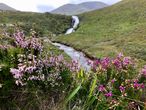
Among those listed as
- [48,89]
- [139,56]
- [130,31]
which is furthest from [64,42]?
[48,89]

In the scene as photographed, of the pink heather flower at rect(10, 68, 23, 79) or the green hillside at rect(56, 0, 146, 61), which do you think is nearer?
the pink heather flower at rect(10, 68, 23, 79)

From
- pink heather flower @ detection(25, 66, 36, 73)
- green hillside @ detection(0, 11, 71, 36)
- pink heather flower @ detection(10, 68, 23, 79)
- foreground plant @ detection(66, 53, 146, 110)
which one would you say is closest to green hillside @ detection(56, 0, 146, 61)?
green hillside @ detection(0, 11, 71, 36)

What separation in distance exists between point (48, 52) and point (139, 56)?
1963 cm

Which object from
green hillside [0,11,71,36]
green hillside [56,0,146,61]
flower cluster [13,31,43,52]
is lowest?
green hillside [0,11,71,36]

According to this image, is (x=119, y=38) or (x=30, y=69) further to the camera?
(x=119, y=38)

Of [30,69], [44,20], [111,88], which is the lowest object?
[44,20]

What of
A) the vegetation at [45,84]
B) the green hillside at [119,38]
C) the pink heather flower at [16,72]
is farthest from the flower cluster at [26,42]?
the green hillside at [119,38]

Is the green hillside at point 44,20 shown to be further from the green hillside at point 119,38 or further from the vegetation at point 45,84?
the vegetation at point 45,84

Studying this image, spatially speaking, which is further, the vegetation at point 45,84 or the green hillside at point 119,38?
the green hillside at point 119,38

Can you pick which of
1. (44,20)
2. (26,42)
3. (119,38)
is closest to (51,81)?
(26,42)

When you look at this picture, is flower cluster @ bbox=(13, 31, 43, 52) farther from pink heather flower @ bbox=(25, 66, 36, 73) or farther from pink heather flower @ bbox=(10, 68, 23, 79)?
pink heather flower @ bbox=(10, 68, 23, 79)

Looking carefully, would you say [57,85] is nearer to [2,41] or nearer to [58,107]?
[58,107]

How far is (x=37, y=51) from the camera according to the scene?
930cm

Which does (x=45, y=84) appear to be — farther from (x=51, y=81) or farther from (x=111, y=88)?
(x=111, y=88)
